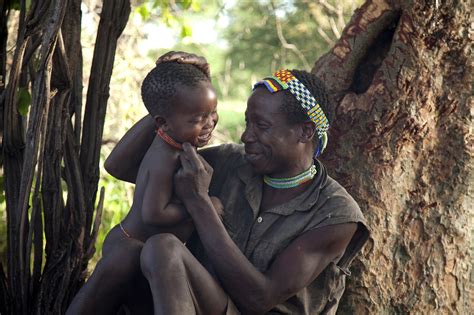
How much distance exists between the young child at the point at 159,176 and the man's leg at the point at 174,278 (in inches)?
7.2

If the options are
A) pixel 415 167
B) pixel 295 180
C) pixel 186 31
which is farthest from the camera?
pixel 186 31

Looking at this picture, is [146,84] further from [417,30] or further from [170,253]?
[417,30]

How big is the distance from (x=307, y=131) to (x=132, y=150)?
2.46 ft

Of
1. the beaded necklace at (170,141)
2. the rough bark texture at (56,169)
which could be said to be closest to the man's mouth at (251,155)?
the beaded necklace at (170,141)

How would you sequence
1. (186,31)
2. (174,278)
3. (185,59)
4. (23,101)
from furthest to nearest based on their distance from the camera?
(186,31) → (23,101) → (185,59) → (174,278)

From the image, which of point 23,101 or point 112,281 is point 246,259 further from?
point 23,101

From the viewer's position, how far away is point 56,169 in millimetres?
3621

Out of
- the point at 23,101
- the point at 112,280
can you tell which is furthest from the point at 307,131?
the point at 23,101

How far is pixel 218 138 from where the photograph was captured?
8836mm

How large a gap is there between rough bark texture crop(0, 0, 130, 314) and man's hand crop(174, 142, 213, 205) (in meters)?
0.71

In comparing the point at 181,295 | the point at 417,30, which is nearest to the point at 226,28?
the point at 417,30

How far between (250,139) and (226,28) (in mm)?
18527

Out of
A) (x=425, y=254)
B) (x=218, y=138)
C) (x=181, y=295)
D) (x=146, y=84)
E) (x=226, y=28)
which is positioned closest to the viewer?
(x=181, y=295)

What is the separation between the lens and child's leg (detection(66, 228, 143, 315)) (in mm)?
3082
